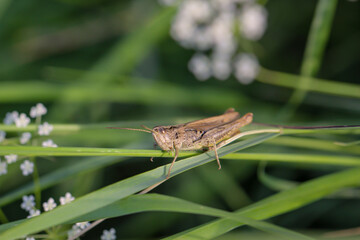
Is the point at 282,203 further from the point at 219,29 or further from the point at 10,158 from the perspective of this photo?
the point at 219,29

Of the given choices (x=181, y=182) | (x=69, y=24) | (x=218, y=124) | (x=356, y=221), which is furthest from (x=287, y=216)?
(x=69, y=24)

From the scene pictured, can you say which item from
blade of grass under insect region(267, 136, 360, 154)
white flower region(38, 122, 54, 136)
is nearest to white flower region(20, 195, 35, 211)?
white flower region(38, 122, 54, 136)

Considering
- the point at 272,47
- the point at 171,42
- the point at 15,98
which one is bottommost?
the point at 15,98

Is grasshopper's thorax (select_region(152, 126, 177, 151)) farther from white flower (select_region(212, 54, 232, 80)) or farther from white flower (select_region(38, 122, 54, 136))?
white flower (select_region(212, 54, 232, 80))

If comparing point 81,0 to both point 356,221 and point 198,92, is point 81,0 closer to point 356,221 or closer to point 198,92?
point 198,92

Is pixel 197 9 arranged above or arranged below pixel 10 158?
above

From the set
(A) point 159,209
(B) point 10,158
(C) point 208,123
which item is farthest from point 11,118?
(C) point 208,123
